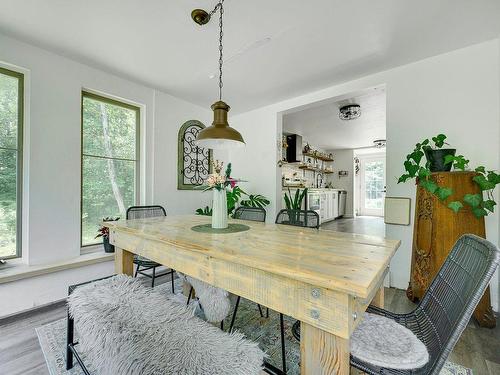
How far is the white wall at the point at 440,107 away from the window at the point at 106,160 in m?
2.69

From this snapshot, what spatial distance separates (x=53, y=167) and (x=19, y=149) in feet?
0.97

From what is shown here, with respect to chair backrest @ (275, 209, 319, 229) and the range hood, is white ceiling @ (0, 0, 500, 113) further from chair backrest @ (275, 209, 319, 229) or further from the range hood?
the range hood

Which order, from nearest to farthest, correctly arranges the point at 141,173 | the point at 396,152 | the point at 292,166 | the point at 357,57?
the point at 357,57 < the point at 396,152 < the point at 141,173 < the point at 292,166

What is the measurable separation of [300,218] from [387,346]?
1.30m

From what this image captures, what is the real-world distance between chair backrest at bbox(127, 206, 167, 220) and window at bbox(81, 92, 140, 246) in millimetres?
733

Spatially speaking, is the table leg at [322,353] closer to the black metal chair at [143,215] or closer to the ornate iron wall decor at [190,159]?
the black metal chair at [143,215]

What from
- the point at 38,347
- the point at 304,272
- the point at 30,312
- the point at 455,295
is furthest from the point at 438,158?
the point at 30,312

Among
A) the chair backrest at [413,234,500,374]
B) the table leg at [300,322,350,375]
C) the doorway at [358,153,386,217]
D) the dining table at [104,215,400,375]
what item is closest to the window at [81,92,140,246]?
the dining table at [104,215,400,375]

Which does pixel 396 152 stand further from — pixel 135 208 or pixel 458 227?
pixel 135 208

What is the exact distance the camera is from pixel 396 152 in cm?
263

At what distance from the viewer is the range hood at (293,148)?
5477 millimetres

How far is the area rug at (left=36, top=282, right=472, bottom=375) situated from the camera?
145 centimetres

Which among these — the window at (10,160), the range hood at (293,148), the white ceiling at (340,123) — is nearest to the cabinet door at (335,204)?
the white ceiling at (340,123)

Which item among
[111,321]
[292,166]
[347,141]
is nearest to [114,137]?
[111,321]
